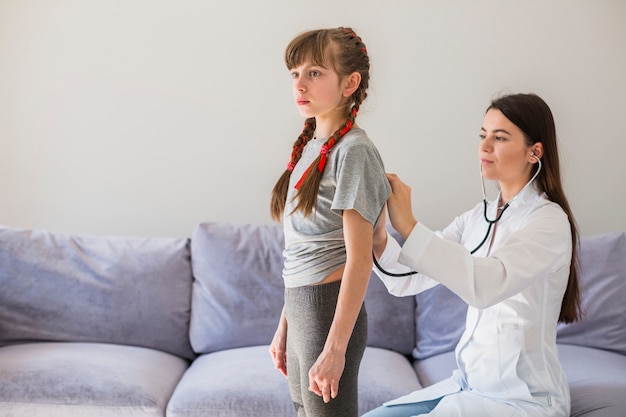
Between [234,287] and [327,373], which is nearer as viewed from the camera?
[327,373]

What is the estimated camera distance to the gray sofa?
2348 mm

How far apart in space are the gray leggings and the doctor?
0.73ft

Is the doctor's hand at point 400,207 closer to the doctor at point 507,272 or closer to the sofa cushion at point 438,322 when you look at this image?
the doctor at point 507,272

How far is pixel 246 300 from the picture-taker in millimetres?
2537

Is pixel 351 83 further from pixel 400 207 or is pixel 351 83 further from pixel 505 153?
pixel 505 153

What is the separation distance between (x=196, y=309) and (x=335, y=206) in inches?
55.6

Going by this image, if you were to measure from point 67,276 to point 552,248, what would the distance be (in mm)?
1690

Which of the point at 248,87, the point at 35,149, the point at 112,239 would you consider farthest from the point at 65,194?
the point at 248,87

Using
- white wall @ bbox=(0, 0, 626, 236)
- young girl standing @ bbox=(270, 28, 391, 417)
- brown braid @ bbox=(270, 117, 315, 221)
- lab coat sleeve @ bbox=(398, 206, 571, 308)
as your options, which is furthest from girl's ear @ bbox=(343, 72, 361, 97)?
white wall @ bbox=(0, 0, 626, 236)

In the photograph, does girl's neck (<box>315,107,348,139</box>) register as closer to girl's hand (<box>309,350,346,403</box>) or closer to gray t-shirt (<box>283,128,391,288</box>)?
gray t-shirt (<box>283,128,391,288</box>)

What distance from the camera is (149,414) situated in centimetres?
206

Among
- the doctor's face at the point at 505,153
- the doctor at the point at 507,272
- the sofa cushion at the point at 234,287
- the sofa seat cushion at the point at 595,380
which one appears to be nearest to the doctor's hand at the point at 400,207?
the doctor at the point at 507,272

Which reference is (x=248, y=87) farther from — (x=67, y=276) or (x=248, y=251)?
(x=67, y=276)

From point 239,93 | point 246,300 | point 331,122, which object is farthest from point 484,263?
point 239,93
